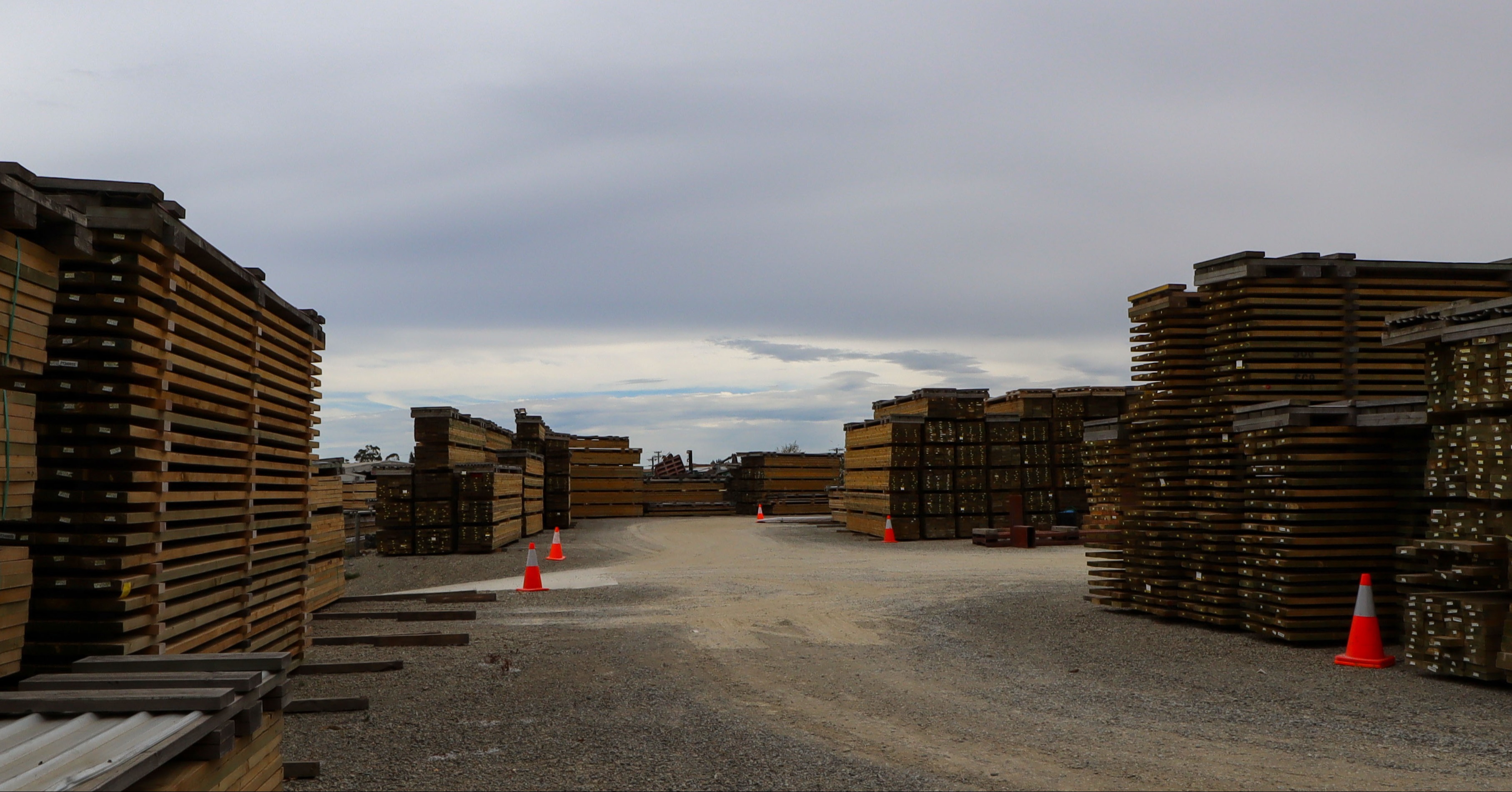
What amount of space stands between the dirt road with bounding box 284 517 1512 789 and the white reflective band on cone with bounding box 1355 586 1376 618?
0.52 metres

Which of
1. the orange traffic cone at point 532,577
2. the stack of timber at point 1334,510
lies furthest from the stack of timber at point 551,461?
the stack of timber at point 1334,510

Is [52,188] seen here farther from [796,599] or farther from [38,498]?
[796,599]

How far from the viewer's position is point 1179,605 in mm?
12984

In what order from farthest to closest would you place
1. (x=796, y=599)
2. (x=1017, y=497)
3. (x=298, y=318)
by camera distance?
(x=1017, y=497), (x=796, y=599), (x=298, y=318)

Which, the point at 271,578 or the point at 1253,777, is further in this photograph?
the point at 271,578

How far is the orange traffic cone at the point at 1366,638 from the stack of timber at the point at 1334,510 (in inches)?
37.7

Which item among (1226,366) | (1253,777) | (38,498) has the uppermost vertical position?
(1226,366)

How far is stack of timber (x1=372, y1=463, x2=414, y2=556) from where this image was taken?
2350 centimetres

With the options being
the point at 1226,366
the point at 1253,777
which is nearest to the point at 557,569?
the point at 1226,366

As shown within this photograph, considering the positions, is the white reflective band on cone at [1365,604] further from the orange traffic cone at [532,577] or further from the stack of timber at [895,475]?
the stack of timber at [895,475]

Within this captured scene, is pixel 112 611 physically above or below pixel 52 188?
below

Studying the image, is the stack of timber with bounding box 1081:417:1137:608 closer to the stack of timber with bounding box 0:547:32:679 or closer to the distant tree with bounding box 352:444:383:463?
the stack of timber with bounding box 0:547:32:679

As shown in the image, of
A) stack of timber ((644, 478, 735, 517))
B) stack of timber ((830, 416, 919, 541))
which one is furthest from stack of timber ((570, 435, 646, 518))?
stack of timber ((830, 416, 919, 541))

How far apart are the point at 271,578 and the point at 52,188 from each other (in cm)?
398
